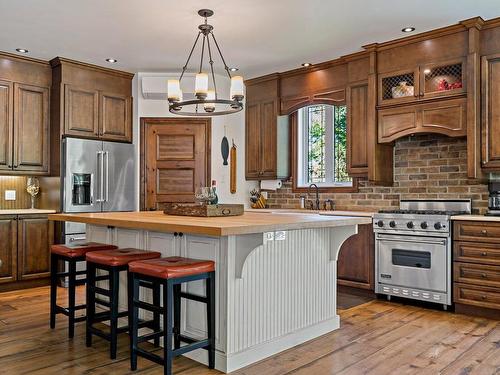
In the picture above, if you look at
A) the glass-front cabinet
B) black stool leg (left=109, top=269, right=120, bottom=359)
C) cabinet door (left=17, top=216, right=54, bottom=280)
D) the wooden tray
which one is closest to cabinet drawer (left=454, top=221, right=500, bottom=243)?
the glass-front cabinet

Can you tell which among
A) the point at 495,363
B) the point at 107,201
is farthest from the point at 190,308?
the point at 107,201

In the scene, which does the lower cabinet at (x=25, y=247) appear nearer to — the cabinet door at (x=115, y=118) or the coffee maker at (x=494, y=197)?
the cabinet door at (x=115, y=118)

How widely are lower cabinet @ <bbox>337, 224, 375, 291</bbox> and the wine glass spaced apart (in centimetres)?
388

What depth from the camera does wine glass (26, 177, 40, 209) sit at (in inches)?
222

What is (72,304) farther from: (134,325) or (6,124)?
(6,124)

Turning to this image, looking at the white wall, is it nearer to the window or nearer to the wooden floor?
the window

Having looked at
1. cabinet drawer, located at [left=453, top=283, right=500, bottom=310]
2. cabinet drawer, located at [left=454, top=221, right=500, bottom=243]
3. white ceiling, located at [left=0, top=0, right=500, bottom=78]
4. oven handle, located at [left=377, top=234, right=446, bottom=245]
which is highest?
white ceiling, located at [left=0, top=0, right=500, bottom=78]

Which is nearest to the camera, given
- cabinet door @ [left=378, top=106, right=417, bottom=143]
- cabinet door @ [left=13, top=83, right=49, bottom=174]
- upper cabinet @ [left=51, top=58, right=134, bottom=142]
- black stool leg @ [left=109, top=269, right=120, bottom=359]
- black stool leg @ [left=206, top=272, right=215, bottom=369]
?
black stool leg @ [left=206, top=272, right=215, bottom=369]

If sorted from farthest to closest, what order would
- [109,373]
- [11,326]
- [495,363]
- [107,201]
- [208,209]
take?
[107,201], [11,326], [208,209], [495,363], [109,373]

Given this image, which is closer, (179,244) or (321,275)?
(179,244)

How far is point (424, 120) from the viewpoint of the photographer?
4570 mm

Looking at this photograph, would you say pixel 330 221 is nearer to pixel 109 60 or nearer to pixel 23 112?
pixel 109 60

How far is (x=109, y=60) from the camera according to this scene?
5.49m

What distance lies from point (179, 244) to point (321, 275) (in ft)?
3.84
